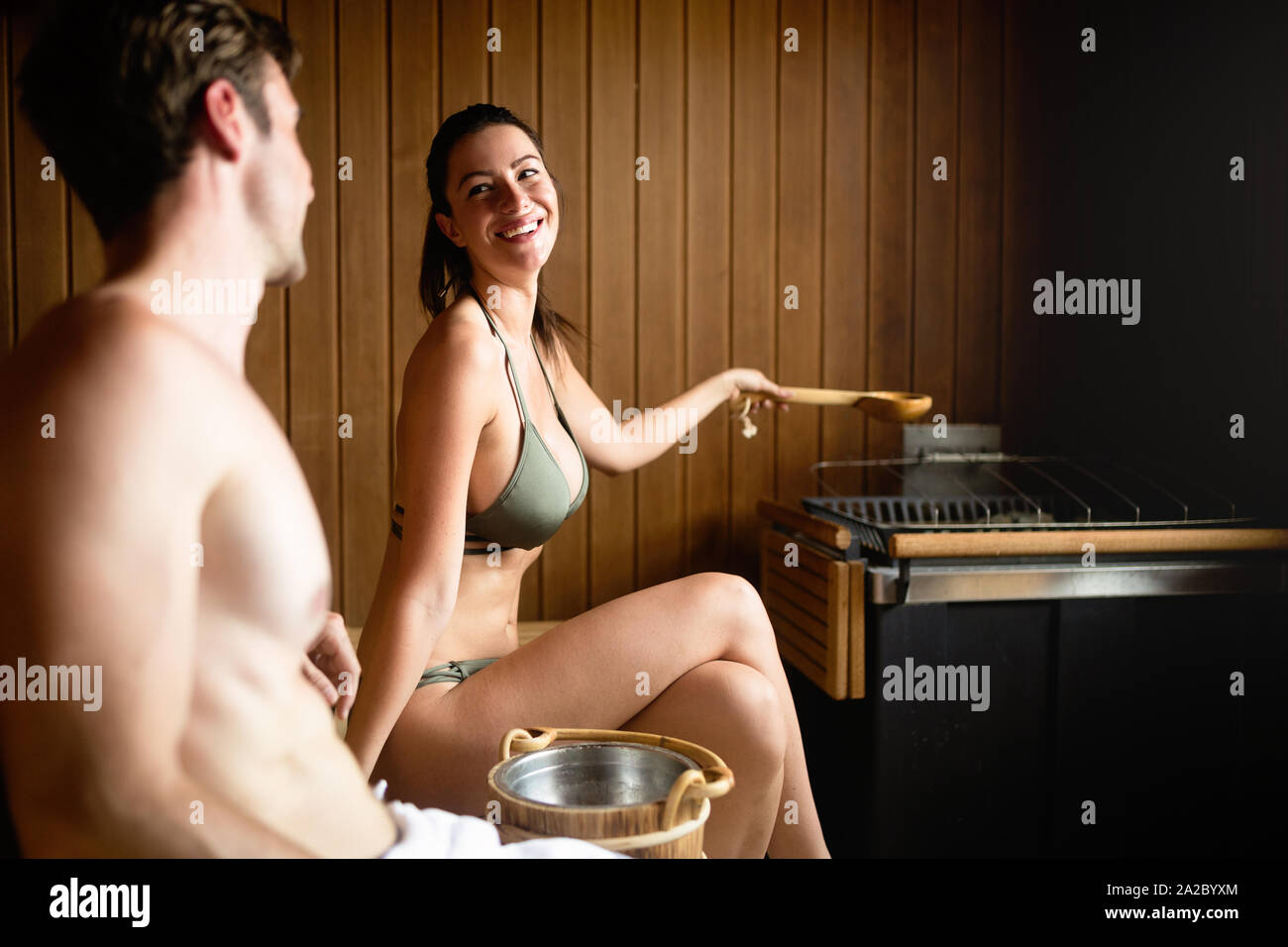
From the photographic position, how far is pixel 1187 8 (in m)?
2.31

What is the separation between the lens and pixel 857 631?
1.94 meters

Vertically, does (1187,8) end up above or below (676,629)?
above

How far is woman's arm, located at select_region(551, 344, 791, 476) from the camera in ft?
6.21

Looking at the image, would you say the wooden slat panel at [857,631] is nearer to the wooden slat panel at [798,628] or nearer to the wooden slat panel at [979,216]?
the wooden slat panel at [798,628]

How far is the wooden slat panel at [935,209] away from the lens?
2.68 meters

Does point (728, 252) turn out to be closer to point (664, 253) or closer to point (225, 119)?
point (664, 253)

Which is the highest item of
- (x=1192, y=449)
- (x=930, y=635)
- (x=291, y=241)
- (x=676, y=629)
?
(x=291, y=241)

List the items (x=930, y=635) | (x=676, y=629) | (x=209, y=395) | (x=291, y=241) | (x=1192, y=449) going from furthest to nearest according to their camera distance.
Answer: (x=1192, y=449) → (x=930, y=635) → (x=676, y=629) → (x=291, y=241) → (x=209, y=395)

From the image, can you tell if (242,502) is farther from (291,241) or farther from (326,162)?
(326,162)

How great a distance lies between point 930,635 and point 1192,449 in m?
0.86

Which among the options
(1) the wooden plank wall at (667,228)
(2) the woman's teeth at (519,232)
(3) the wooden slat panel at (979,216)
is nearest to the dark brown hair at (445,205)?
(2) the woman's teeth at (519,232)

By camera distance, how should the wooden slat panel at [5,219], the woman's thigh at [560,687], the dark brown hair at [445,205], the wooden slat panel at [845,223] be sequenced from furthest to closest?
the wooden slat panel at [845,223]
the wooden slat panel at [5,219]
the dark brown hair at [445,205]
the woman's thigh at [560,687]
